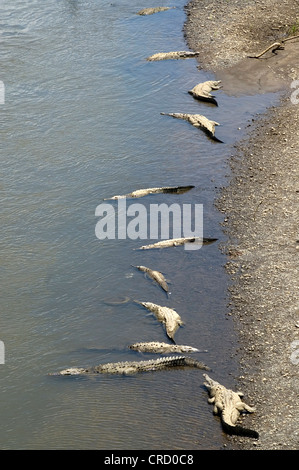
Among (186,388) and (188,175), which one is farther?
(188,175)

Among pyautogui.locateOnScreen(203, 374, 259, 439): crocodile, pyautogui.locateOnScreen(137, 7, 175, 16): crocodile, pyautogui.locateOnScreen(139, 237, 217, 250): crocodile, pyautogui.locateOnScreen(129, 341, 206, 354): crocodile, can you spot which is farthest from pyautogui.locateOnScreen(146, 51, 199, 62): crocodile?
pyautogui.locateOnScreen(203, 374, 259, 439): crocodile

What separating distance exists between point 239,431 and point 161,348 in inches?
96.5

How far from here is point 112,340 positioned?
41.6ft

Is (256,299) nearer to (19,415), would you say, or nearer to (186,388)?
(186,388)

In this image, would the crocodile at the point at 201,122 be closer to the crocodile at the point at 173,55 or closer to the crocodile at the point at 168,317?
the crocodile at the point at 173,55

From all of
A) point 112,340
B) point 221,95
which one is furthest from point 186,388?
point 221,95

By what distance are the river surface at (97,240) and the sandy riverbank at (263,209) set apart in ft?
1.33

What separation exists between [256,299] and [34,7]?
20375mm

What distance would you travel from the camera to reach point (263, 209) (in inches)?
641

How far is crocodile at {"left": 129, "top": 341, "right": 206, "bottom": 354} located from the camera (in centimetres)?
1234

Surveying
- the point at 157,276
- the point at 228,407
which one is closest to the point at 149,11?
the point at 157,276

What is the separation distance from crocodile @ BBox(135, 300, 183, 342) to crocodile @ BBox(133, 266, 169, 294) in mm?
699

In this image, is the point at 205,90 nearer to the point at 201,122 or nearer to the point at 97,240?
the point at 201,122

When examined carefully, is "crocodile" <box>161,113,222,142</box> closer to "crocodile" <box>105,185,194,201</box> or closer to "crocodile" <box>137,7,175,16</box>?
"crocodile" <box>105,185,194,201</box>
